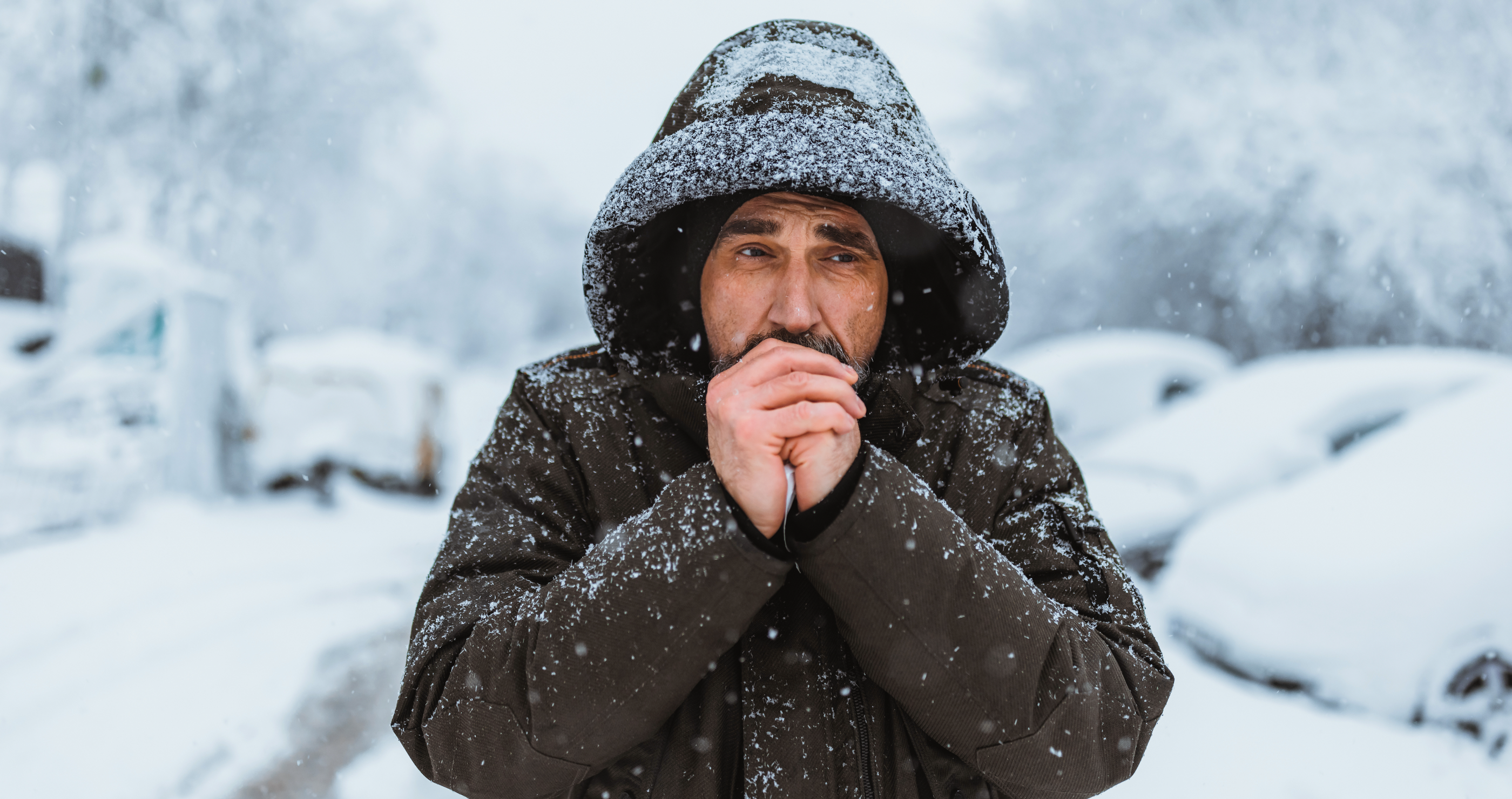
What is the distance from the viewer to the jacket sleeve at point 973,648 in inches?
41.7

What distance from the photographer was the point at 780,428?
1007 millimetres

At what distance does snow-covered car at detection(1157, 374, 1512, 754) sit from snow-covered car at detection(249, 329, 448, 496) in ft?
22.3

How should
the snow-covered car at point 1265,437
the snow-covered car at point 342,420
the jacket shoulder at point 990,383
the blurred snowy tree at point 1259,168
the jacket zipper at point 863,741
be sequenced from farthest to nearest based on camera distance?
the blurred snowy tree at point 1259,168
the snow-covered car at point 342,420
the snow-covered car at point 1265,437
the jacket shoulder at point 990,383
the jacket zipper at point 863,741

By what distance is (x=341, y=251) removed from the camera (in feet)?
83.8

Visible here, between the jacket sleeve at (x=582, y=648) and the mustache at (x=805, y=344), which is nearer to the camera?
the jacket sleeve at (x=582, y=648)

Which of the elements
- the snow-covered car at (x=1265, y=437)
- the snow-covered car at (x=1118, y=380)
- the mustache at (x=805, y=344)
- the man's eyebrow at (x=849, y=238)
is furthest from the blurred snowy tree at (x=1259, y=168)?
the mustache at (x=805, y=344)

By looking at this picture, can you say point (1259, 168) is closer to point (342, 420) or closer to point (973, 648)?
point (342, 420)

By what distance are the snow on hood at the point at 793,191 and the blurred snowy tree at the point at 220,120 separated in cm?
1288

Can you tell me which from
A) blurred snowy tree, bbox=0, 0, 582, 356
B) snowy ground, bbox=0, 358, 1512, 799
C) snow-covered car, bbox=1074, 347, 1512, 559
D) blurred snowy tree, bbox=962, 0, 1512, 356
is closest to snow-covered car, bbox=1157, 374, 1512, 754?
snowy ground, bbox=0, 358, 1512, 799

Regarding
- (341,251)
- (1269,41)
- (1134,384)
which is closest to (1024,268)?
(1269,41)

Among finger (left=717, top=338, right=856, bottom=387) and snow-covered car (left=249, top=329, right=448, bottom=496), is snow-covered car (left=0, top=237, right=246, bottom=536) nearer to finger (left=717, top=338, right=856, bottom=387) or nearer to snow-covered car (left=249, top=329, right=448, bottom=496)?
snow-covered car (left=249, top=329, right=448, bottom=496)

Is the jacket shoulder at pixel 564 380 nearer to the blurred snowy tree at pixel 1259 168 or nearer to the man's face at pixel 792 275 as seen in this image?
the man's face at pixel 792 275

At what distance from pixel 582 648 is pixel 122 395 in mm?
7364

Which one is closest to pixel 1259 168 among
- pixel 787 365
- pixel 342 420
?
pixel 342 420
